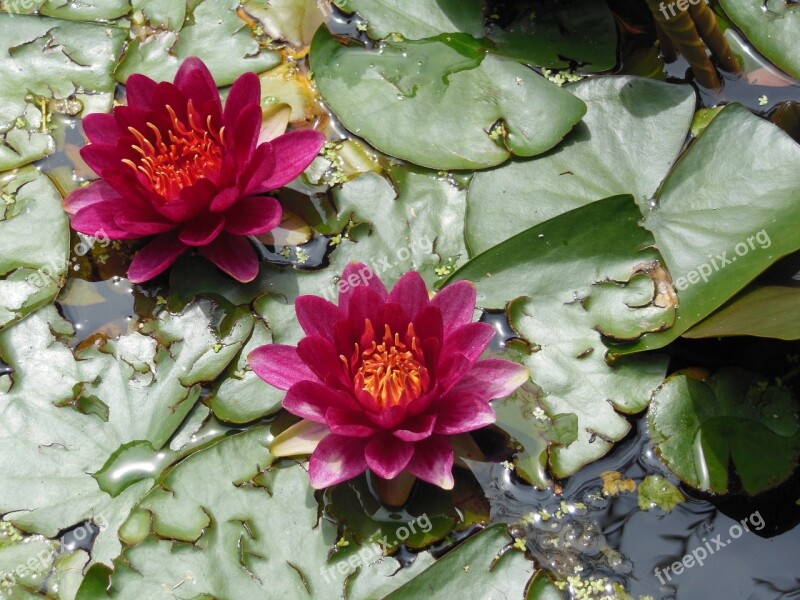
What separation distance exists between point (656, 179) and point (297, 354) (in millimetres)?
1507

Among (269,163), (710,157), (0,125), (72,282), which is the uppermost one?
(710,157)

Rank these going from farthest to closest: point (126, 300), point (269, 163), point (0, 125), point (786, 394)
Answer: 1. point (0, 125)
2. point (126, 300)
3. point (269, 163)
4. point (786, 394)

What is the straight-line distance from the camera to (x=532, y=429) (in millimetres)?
2363

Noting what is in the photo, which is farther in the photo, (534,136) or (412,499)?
(534,136)

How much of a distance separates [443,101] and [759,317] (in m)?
1.43

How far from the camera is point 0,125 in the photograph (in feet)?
9.86

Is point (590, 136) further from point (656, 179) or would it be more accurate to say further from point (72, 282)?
point (72, 282)

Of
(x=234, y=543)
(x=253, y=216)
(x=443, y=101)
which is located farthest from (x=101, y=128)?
(x=234, y=543)

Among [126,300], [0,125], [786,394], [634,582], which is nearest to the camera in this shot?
[634,582]

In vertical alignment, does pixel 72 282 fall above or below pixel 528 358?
below

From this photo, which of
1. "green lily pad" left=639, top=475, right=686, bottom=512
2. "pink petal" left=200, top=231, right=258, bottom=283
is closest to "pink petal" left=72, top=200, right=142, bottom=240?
"pink petal" left=200, top=231, right=258, bottom=283

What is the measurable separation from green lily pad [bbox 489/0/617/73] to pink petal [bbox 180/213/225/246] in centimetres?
140

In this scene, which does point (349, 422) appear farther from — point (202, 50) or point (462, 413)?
point (202, 50)

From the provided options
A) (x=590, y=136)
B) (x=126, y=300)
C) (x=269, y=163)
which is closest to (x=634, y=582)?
(x=590, y=136)
